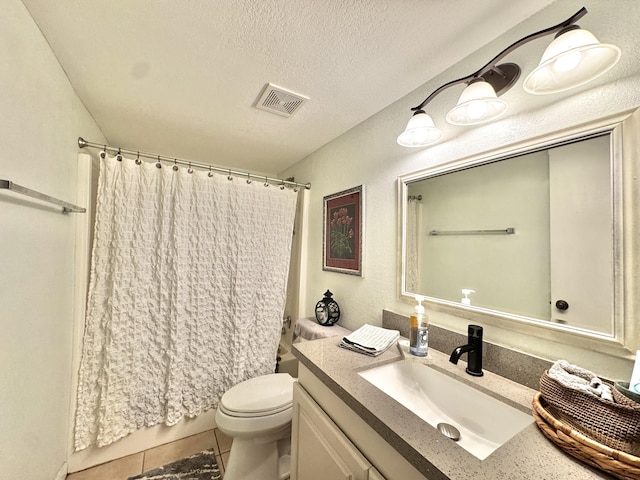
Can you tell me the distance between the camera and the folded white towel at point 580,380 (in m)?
Result: 0.55

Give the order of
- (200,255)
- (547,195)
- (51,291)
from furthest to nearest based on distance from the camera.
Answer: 1. (200,255)
2. (51,291)
3. (547,195)

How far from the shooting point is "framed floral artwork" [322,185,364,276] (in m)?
1.61

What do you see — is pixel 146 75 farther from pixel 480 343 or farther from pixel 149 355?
pixel 480 343

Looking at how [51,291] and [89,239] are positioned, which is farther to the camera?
[89,239]

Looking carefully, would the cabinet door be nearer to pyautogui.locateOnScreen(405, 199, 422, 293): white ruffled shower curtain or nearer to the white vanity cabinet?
the white vanity cabinet

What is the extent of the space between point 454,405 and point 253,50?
62.5 inches

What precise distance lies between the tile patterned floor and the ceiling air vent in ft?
7.04

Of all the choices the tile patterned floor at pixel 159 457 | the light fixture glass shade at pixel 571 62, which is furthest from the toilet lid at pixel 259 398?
the light fixture glass shade at pixel 571 62

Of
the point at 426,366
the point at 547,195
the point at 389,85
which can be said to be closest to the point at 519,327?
the point at 426,366

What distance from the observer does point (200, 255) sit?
1706 mm

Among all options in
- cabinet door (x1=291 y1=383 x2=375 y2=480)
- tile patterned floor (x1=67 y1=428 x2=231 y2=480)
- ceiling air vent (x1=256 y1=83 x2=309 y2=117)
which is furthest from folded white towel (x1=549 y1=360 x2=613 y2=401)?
tile patterned floor (x1=67 y1=428 x2=231 y2=480)

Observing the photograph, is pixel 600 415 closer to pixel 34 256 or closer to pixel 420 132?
pixel 420 132

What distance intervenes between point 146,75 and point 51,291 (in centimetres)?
111

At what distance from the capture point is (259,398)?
140cm
